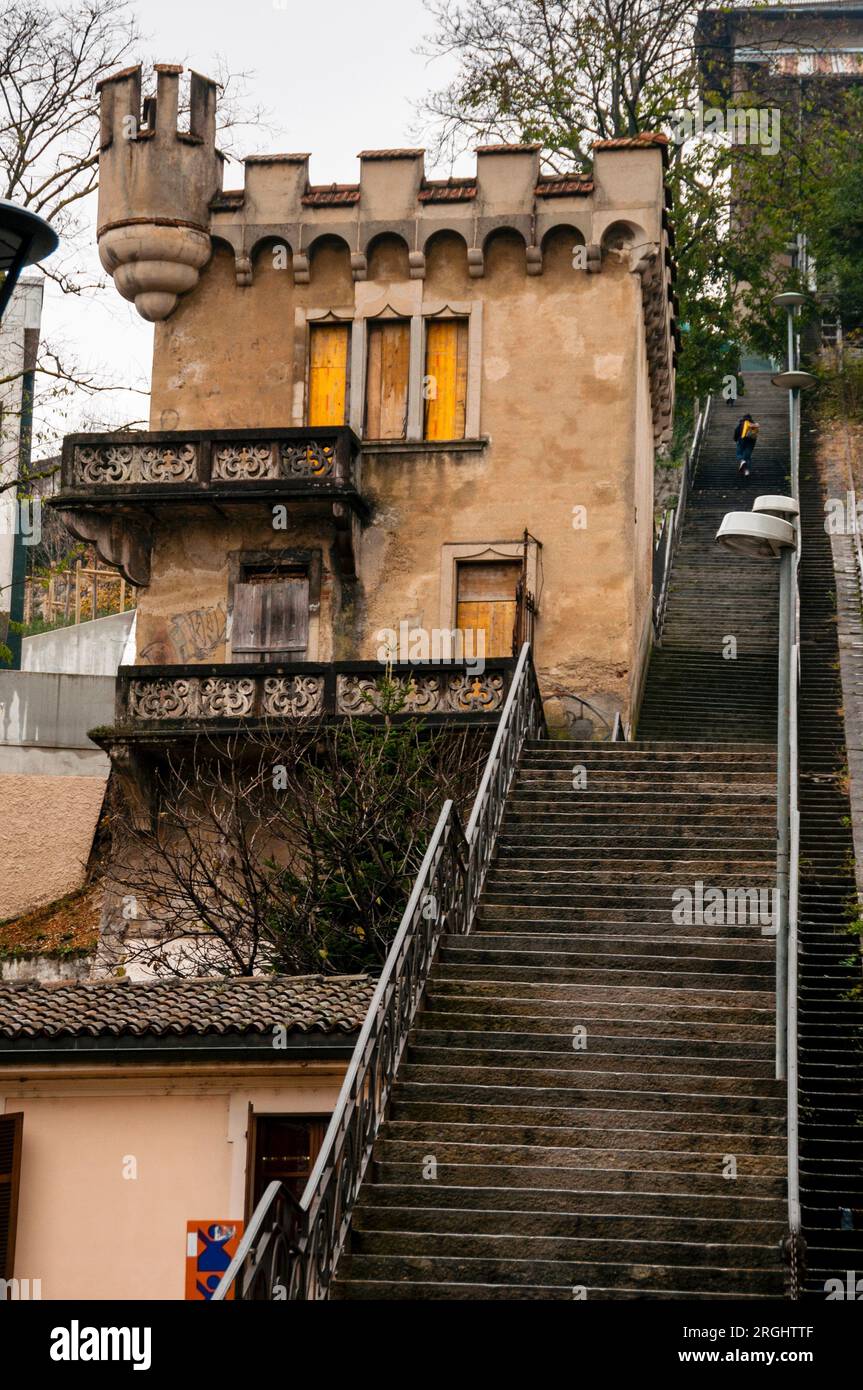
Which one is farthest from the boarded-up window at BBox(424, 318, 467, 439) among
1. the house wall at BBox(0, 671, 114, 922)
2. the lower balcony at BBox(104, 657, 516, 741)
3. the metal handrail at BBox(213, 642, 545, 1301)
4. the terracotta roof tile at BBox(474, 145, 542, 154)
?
the metal handrail at BBox(213, 642, 545, 1301)

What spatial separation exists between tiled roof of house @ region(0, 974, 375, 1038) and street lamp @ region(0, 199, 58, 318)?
8868 millimetres

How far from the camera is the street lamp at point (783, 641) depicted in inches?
624

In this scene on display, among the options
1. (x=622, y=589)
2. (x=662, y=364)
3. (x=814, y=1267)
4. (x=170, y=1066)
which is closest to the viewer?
(x=814, y=1267)

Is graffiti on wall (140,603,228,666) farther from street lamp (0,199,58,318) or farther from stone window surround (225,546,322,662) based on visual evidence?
street lamp (0,199,58,318)

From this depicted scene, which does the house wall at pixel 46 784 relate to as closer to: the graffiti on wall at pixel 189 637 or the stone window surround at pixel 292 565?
the graffiti on wall at pixel 189 637

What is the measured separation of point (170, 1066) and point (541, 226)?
49.4 feet

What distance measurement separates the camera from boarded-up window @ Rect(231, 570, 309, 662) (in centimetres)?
2861

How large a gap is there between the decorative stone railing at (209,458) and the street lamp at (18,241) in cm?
1837

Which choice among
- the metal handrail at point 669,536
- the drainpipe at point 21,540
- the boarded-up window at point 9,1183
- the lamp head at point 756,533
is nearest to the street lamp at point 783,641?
the lamp head at point 756,533

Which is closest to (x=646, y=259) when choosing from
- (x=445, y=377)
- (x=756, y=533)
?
(x=445, y=377)

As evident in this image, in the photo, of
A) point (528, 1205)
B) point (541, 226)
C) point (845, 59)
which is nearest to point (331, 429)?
point (541, 226)

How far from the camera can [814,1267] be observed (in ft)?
46.2

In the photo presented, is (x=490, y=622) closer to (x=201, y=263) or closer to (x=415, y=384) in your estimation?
(x=415, y=384)

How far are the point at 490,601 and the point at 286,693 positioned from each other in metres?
3.45
